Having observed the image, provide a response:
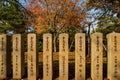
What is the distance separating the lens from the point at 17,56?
7352 mm

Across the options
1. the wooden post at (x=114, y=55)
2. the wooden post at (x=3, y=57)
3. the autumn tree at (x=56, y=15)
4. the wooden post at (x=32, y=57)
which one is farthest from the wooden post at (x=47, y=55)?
the autumn tree at (x=56, y=15)

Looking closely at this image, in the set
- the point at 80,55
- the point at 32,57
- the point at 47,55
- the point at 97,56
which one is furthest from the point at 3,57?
the point at 97,56

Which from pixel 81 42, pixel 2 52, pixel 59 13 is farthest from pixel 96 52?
pixel 59 13

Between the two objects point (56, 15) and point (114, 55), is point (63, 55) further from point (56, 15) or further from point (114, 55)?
point (56, 15)

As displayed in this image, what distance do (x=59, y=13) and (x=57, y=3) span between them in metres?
1.00

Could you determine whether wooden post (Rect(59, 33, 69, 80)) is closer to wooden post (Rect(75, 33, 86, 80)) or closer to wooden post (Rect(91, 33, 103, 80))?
wooden post (Rect(75, 33, 86, 80))

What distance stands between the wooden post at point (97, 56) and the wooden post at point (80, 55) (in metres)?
0.26

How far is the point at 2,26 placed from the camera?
22.1 metres

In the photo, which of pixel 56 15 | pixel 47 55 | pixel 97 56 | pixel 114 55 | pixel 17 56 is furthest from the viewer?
pixel 56 15

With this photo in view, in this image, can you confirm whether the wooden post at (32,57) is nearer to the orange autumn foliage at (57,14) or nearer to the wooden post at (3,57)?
the wooden post at (3,57)

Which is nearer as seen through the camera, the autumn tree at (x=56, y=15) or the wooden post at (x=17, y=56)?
Answer: the wooden post at (x=17, y=56)

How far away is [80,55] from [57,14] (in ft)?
60.3

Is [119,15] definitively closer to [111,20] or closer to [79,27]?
[111,20]

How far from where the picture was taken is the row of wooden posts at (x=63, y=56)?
6980mm
